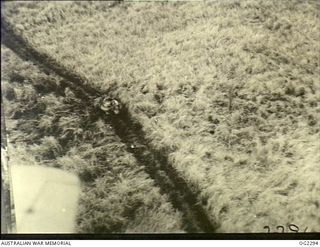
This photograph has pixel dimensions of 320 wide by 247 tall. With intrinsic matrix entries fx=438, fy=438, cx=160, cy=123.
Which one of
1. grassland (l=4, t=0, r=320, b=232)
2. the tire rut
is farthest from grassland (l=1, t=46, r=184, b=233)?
grassland (l=4, t=0, r=320, b=232)

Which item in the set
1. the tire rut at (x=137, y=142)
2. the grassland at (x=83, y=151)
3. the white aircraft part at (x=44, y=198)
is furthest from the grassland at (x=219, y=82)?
the white aircraft part at (x=44, y=198)

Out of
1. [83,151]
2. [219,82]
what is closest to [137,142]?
[83,151]

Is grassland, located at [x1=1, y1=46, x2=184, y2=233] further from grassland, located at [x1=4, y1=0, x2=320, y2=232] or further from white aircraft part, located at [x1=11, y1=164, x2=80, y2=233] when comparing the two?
grassland, located at [x1=4, y1=0, x2=320, y2=232]

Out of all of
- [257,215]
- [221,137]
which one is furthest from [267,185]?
[221,137]

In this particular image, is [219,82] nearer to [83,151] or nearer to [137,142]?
[137,142]

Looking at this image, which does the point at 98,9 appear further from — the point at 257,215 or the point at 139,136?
the point at 257,215

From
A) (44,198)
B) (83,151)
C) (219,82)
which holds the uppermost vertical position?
(219,82)
